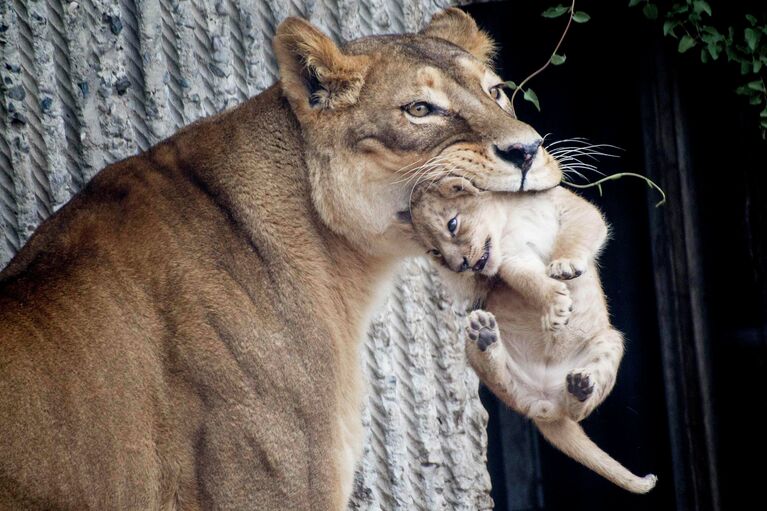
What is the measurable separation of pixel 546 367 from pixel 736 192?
86.2 inches

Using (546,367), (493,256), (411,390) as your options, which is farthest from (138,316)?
(411,390)

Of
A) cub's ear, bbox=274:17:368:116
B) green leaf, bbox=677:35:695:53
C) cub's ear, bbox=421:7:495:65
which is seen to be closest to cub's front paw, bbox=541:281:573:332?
cub's ear, bbox=274:17:368:116

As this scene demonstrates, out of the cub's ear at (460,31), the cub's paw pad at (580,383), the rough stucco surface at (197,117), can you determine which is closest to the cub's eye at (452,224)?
the cub's paw pad at (580,383)

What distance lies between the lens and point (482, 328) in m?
2.84

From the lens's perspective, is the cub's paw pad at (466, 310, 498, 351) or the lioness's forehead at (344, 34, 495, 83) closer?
the cub's paw pad at (466, 310, 498, 351)

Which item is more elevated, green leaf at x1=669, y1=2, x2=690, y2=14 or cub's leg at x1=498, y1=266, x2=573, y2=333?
green leaf at x1=669, y1=2, x2=690, y2=14

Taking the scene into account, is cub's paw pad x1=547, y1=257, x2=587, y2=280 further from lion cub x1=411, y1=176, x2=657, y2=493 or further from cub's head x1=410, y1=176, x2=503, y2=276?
cub's head x1=410, y1=176, x2=503, y2=276

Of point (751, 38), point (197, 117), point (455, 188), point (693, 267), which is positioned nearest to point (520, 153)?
point (455, 188)

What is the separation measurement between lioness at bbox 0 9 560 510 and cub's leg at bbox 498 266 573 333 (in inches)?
11.6

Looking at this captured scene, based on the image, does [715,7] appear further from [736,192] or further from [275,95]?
[275,95]

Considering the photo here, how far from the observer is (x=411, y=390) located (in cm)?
422

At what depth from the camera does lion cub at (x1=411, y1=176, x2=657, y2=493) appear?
2852 millimetres

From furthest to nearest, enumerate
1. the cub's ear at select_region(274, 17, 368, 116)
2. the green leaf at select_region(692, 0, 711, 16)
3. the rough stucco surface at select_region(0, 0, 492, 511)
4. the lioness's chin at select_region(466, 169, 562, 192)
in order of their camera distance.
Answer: the green leaf at select_region(692, 0, 711, 16) < the rough stucco surface at select_region(0, 0, 492, 511) < the cub's ear at select_region(274, 17, 368, 116) < the lioness's chin at select_region(466, 169, 562, 192)

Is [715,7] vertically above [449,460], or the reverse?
[715,7]
